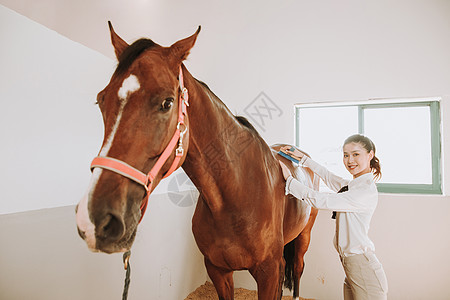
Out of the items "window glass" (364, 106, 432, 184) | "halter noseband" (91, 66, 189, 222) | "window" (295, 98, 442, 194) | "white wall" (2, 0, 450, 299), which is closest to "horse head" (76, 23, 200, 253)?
"halter noseband" (91, 66, 189, 222)

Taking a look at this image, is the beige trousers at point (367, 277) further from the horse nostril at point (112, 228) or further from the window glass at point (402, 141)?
the window glass at point (402, 141)

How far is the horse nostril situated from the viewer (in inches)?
21.0

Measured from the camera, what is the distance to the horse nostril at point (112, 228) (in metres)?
0.53

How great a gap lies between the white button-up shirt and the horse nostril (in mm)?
854

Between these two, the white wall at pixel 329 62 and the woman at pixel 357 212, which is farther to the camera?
the white wall at pixel 329 62

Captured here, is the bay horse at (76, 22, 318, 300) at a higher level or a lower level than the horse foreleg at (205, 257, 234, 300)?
higher

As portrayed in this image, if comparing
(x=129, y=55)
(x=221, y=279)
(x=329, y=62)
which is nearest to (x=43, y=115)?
(x=129, y=55)

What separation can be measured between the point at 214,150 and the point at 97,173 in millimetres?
444

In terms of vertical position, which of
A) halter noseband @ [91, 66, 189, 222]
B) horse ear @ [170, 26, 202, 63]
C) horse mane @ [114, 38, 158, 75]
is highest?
horse ear @ [170, 26, 202, 63]

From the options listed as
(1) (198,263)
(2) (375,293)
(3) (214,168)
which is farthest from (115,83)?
(1) (198,263)

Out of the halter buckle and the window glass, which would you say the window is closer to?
the window glass

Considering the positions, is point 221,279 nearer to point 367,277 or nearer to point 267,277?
point 267,277

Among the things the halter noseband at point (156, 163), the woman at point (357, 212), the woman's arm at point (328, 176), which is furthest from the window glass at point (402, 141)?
the halter noseband at point (156, 163)

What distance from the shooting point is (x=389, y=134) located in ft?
7.38
